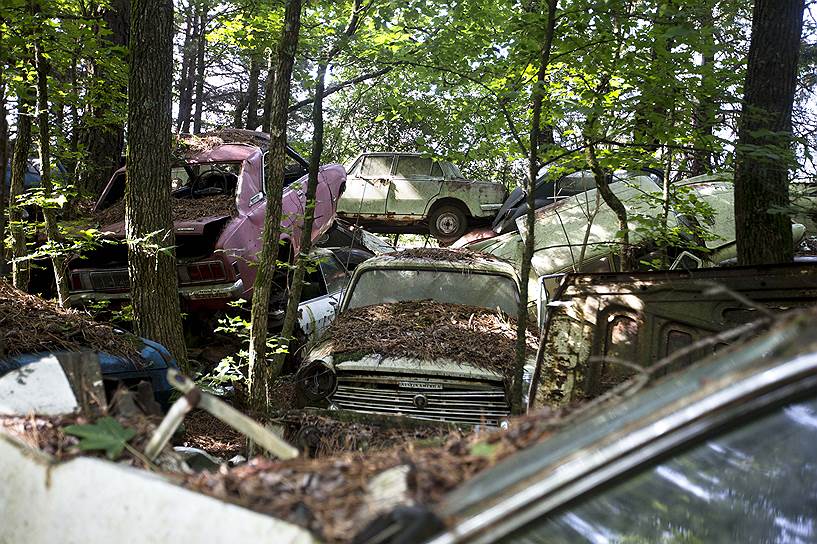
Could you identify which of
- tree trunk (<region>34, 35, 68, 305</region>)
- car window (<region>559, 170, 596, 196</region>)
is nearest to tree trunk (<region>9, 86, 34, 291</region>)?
tree trunk (<region>34, 35, 68, 305</region>)

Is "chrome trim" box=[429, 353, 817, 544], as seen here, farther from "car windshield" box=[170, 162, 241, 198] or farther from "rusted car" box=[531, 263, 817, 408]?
"car windshield" box=[170, 162, 241, 198]

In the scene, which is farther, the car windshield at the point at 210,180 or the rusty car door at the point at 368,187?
the rusty car door at the point at 368,187

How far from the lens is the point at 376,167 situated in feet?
46.1

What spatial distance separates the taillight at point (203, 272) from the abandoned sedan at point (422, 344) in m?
1.79

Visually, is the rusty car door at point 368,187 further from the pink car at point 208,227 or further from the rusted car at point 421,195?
the pink car at point 208,227

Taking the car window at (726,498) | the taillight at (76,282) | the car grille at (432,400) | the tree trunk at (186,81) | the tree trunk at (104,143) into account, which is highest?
the tree trunk at (186,81)

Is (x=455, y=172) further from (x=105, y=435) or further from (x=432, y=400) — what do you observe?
(x=105, y=435)

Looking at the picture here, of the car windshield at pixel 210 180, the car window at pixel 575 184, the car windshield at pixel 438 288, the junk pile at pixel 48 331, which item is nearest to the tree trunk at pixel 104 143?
the car windshield at pixel 210 180

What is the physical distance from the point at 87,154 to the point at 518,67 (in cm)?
600

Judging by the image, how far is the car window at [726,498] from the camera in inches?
85.4

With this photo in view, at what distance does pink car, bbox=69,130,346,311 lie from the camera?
7938mm

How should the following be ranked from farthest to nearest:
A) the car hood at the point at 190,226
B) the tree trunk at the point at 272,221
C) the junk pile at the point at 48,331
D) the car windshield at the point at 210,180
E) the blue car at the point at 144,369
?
→ the car windshield at the point at 210,180
the car hood at the point at 190,226
the tree trunk at the point at 272,221
the blue car at the point at 144,369
the junk pile at the point at 48,331

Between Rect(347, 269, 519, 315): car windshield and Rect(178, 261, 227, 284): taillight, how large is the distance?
1854mm

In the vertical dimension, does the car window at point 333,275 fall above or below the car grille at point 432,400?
above
